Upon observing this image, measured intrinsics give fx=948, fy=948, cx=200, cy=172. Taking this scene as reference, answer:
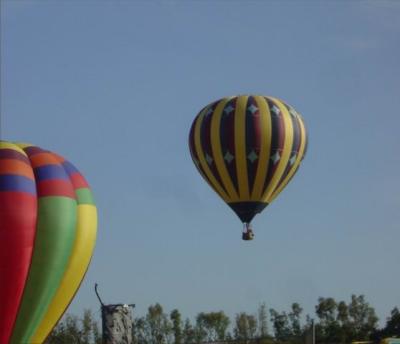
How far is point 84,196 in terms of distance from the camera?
28.3m

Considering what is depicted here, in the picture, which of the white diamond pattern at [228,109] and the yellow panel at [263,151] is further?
the white diamond pattern at [228,109]

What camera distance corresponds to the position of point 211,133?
35969mm

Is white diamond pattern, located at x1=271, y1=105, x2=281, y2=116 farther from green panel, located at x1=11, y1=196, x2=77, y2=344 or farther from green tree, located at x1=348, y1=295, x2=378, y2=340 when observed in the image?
green tree, located at x1=348, y1=295, x2=378, y2=340

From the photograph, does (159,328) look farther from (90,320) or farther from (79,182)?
(79,182)

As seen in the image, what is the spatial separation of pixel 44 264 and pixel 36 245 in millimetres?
563

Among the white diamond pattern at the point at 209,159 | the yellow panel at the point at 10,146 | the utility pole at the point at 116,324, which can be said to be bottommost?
the utility pole at the point at 116,324

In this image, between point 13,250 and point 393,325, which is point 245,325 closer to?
point 393,325

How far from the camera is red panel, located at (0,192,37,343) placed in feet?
83.1

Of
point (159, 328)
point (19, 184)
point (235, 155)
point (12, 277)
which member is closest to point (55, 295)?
point (12, 277)

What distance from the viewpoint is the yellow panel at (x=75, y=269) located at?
2645cm

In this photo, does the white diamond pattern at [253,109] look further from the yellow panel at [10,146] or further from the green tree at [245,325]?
the green tree at [245,325]

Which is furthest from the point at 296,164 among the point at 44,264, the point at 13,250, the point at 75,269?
the point at 13,250

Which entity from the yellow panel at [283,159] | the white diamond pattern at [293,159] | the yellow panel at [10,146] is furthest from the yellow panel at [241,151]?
the yellow panel at [10,146]

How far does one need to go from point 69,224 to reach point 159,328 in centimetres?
6762
